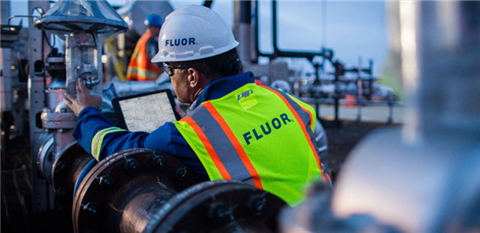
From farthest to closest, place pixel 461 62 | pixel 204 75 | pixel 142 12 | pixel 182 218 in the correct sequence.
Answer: pixel 142 12, pixel 204 75, pixel 182 218, pixel 461 62

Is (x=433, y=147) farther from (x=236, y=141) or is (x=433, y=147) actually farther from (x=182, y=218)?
(x=236, y=141)

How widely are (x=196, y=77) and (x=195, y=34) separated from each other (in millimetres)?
217

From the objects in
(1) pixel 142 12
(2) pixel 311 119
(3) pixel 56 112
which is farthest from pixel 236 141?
(1) pixel 142 12

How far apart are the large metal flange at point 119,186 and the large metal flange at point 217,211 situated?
505 millimetres

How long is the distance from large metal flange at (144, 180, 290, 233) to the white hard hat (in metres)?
1.01

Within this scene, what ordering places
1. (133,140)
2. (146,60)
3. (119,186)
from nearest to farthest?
(119,186) → (133,140) → (146,60)

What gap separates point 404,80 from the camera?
0.36 m

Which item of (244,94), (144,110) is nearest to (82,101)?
(144,110)

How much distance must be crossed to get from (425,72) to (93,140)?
64.3 inches

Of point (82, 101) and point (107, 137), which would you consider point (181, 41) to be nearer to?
point (107, 137)

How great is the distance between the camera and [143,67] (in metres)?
4.71

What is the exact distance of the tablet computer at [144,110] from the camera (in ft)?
7.11

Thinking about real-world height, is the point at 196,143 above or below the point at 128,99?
below

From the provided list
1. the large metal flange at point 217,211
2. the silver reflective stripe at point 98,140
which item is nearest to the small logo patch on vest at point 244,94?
the silver reflective stripe at point 98,140
